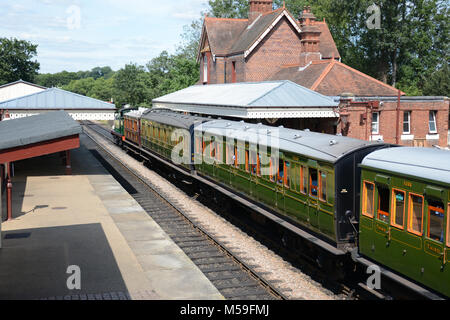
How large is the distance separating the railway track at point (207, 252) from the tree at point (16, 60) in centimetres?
8347

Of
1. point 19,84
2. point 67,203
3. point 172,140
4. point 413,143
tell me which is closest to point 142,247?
point 67,203

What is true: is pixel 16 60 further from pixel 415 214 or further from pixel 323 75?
pixel 415 214

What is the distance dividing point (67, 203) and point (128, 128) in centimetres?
2137

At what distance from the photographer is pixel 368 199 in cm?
990

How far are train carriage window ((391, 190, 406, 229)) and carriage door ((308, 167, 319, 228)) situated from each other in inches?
102

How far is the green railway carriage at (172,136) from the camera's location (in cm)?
2295

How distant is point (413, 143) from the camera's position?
3128 cm

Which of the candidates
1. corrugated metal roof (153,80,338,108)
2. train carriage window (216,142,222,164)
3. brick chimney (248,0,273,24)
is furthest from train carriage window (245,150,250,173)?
brick chimney (248,0,273,24)

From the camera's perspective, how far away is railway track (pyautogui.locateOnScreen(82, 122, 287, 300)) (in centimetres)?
1129

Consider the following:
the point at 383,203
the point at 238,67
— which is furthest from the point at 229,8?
the point at 383,203

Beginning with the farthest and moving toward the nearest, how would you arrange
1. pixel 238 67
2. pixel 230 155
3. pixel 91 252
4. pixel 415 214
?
pixel 238 67 → pixel 230 155 → pixel 91 252 → pixel 415 214

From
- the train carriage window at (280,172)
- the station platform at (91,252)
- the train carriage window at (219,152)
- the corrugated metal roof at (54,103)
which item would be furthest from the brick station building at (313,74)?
the train carriage window at (280,172)

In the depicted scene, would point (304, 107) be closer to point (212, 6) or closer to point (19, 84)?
point (19, 84)

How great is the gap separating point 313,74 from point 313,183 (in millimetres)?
24088
